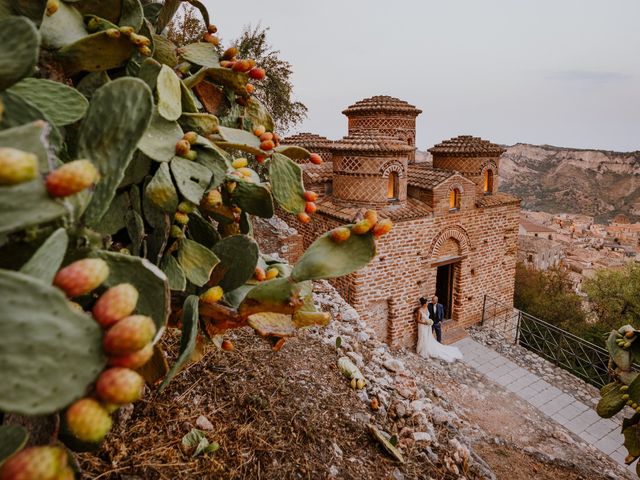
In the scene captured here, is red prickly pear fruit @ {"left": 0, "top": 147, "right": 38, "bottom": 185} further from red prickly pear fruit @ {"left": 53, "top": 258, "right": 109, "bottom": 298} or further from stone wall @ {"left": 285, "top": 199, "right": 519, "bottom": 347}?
stone wall @ {"left": 285, "top": 199, "right": 519, "bottom": 347}

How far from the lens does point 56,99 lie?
1.19 metres

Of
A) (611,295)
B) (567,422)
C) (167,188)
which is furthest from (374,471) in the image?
(611,295)

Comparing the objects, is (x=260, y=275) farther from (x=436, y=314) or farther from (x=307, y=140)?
(x=307, y=140)

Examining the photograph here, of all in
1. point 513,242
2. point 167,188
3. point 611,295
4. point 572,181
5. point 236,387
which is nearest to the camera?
point 167,188

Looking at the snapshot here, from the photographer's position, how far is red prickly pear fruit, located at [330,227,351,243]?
1.57m

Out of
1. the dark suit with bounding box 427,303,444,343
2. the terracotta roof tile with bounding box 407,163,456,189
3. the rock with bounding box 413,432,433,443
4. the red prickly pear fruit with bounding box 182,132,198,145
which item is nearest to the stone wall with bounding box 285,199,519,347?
the dark suit with bounding box 427,303,444,343

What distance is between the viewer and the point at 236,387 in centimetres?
283

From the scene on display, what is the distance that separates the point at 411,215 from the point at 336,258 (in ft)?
23.9

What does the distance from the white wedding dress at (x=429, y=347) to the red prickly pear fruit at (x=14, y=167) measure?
8.70 meters

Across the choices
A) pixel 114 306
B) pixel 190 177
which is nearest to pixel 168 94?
pixel 190 177

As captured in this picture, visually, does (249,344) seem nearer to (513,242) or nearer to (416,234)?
(416,234)

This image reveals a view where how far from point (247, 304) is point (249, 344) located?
6.71ft

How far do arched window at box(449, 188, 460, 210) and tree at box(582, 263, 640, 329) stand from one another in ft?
34.2

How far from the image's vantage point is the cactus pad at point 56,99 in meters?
1.17
